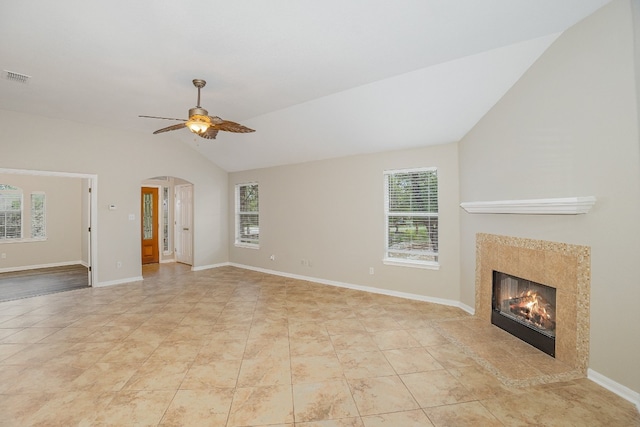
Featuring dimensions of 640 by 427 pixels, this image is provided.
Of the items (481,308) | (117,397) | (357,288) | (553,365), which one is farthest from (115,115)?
(553,365)

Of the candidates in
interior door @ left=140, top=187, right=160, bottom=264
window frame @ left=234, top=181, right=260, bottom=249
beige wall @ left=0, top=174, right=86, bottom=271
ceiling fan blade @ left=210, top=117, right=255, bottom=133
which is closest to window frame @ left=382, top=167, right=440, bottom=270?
ceiling fan blade @ left=210, top=117, right=255, bottom=133

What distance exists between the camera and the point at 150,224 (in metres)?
8.05

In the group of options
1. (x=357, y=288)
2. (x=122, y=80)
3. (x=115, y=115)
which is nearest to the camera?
(x=122, y=80)

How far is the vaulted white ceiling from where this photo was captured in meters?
2.28

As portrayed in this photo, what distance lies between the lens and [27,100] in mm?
4180

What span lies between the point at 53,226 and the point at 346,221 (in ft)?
24.9

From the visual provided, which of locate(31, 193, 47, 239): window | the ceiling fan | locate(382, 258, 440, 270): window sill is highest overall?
the ceiling fan

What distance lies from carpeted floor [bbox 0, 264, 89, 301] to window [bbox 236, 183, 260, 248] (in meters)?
3.29

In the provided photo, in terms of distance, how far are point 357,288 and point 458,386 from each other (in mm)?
2973

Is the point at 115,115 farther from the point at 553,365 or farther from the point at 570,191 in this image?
the point at 553,365

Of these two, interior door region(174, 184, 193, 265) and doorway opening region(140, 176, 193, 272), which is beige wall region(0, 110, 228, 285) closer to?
interior door region(174, 184, 193, 265)

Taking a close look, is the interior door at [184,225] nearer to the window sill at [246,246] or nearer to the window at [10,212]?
the window sill at [246,246]

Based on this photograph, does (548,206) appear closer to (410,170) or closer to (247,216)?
(410,170)

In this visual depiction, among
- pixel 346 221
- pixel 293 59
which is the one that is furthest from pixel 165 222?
pixel 293 59
